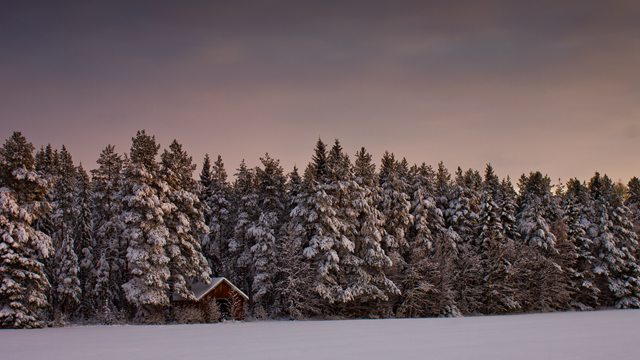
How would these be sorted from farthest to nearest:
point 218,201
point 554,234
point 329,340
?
point 554,234 → point 218,201 → point 329,340

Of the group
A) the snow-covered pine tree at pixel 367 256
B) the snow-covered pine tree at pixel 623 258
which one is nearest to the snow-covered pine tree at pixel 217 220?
the snow-covered pine tree at pixel 367 256

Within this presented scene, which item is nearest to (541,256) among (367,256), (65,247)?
(367,256)

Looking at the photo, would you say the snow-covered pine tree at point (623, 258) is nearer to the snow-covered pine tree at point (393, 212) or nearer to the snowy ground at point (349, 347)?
the snow-covered pine tree at point (393, 212)

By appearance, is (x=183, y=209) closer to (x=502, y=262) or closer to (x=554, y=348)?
(x=502, y=262)

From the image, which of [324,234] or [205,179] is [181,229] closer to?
[324,234]

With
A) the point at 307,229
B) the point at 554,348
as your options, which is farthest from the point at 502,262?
the point at 554,348

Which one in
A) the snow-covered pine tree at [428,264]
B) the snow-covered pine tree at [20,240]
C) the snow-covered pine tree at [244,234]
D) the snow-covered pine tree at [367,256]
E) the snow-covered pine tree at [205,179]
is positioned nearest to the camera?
the snow-covered pine tree at [20,240]

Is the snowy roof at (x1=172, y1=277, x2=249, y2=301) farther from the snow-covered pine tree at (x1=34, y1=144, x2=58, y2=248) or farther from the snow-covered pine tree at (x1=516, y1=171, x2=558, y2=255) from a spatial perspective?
the snow-covered pine tree at (x1=516, y1=171, x2=558, y2=255)

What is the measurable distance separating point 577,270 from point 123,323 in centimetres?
5284

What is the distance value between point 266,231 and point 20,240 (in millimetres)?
22801

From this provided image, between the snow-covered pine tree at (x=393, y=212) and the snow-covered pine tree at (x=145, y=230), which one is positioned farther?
the snow-covered pine tree at (x=393, y=212)

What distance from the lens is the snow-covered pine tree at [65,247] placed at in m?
49.8

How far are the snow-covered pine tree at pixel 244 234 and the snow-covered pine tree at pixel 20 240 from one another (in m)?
20.9

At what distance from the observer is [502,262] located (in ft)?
211
